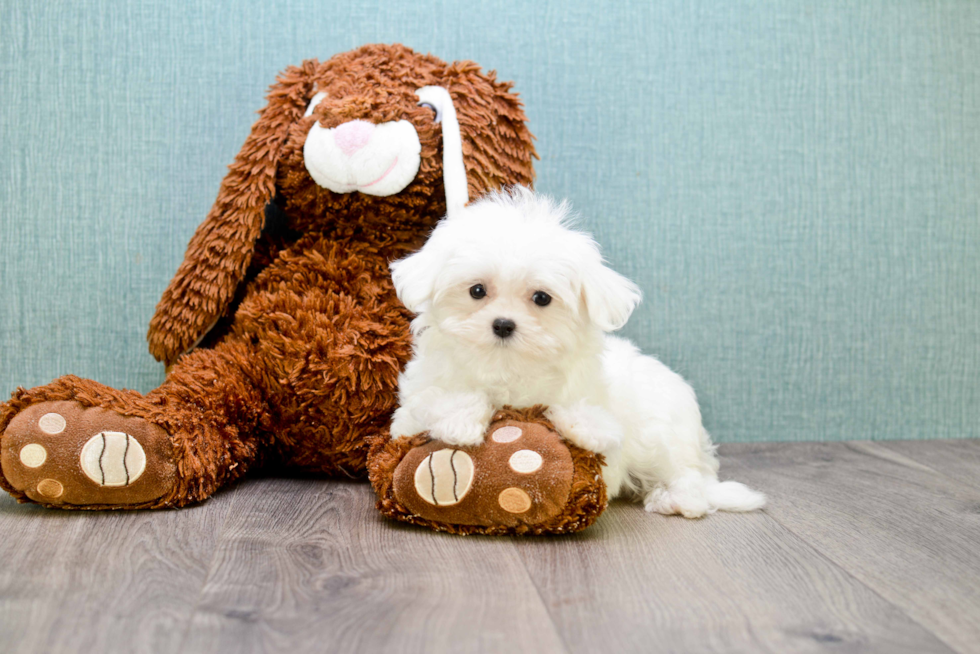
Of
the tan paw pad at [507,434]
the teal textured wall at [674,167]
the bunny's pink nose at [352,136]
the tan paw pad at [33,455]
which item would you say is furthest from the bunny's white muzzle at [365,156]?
the tan paw pad at [33,455]

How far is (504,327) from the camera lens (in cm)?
118

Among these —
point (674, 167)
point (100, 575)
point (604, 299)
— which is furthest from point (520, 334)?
point (674, 167)

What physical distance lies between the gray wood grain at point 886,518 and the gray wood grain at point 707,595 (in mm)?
45

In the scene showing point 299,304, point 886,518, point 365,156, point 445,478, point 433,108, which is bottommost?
point 886,518

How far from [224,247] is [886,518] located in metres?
1.28

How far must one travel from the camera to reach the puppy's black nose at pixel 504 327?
46.4 inches

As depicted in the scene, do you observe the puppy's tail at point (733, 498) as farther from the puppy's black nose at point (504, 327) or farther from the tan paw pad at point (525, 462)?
the puppy's black nose at point (504, 327)

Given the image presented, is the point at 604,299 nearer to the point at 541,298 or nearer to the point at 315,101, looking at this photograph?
the point at 541,298

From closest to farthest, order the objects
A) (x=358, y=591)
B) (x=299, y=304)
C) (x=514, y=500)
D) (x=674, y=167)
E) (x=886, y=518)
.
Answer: (x=358, y=591) < (x=514, y=500) < (x=886, y=518) < (x=299, y=304) < (x=674, y=167)

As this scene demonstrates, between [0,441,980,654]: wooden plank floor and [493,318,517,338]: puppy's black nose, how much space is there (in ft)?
1.00

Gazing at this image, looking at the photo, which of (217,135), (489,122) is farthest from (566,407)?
(217,135)


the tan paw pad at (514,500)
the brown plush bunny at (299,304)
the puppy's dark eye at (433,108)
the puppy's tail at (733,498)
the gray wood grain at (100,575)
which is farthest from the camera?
the puppy's dark eye at (433,108)

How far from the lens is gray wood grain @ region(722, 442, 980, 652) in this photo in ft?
3.29

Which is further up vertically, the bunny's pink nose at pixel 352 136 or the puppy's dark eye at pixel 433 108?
the puppy's dark eye at pixel 433 108
